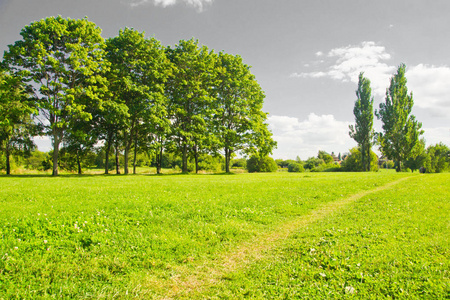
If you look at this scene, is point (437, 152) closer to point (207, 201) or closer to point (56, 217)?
point (207, 201)

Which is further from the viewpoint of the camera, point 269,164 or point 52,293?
point 269,164

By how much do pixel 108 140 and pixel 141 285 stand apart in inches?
1502

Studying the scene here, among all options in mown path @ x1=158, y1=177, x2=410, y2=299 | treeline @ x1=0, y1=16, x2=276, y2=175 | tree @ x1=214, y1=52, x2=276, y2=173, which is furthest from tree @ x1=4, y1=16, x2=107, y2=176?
mown path @ x1=158, y1=177, x2=410, y2=299

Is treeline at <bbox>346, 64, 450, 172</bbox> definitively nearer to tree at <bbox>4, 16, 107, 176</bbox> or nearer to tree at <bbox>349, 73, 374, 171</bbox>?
tree at <bbox>349, 73, 374, 171</bbox>

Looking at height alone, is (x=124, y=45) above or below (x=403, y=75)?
below

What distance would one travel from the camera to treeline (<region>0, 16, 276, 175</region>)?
90.9 ft

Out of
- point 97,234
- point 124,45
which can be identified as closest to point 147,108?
point 124,45

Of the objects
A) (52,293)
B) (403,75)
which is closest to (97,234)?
(52,293)

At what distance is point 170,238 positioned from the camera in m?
6.89

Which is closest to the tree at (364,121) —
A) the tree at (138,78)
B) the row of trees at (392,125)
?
the row of trees at (392,125)

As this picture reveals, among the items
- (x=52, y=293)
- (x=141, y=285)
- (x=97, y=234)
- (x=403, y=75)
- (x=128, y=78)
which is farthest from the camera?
(x=403, y=75)

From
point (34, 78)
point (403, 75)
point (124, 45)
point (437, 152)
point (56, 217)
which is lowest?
point (56, 217)

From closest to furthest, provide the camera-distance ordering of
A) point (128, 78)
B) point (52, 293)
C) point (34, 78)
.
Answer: point (52, 293) < point (34, 78) < point (128, 78)

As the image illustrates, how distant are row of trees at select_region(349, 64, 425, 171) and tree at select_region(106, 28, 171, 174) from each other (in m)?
50.8
